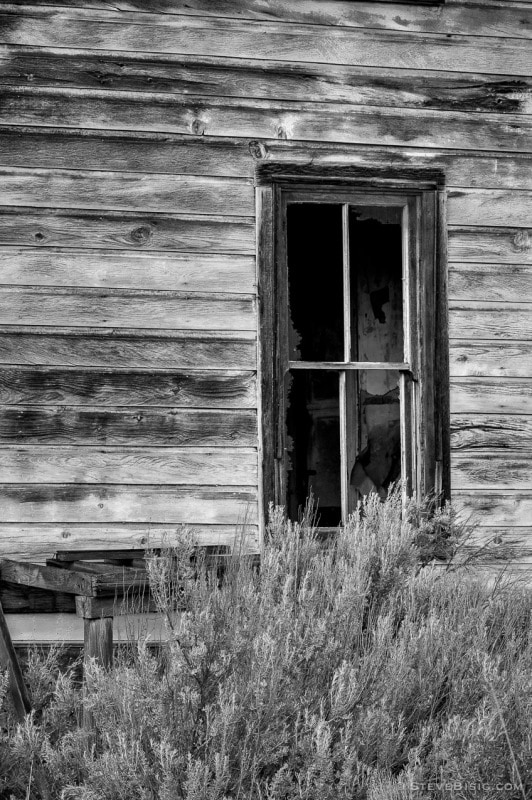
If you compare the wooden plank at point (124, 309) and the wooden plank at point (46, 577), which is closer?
the wooden plank at point (46, 577)

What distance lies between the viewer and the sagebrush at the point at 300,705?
3.25 meters

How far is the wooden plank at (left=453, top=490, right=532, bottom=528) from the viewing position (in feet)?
17.5

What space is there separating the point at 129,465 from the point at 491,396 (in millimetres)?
2044

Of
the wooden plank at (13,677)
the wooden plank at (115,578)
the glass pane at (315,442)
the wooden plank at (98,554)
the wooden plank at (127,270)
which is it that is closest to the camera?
the wooden plank at (115,578)

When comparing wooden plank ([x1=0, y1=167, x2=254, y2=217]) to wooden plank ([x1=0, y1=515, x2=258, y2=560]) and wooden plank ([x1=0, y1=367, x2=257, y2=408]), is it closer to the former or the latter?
wooden plank ([x1=0, y1=367, x2=257, y2=408])

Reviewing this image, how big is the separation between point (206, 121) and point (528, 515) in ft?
9.27

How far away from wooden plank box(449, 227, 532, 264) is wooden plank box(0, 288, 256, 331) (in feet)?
4.05

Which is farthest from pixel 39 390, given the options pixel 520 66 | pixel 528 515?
pixel 520 66

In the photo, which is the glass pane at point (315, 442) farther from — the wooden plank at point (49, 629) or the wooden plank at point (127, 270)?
the wooden plank at point (49, 629)

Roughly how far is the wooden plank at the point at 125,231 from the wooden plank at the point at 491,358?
131cm

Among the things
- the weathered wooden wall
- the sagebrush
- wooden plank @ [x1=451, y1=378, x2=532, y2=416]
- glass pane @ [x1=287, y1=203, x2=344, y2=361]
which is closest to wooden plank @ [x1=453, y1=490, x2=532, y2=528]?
the weathered wooden wall

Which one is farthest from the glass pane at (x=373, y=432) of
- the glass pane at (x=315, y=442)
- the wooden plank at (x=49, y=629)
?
the wooden plank at (x=49, y=629)

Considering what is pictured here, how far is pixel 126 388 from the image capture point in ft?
16.7

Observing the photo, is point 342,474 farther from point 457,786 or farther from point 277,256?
point 457,786
